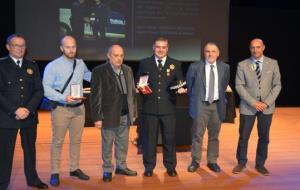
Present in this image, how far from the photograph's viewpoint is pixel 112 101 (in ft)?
14.5

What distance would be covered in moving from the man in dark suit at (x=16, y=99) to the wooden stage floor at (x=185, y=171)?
0.52m

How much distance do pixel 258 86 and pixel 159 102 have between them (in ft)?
3.81

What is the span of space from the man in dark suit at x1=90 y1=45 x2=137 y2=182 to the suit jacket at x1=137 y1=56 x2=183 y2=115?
0.19 m

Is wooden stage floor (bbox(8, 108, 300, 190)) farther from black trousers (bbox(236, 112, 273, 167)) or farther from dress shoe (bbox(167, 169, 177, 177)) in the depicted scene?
black trousers (bbox(236, 112, 273, 167))

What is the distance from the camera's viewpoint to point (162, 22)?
30.2 ft

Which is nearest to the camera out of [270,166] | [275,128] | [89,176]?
[89,176]

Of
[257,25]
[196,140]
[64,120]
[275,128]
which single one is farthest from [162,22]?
[64,120]

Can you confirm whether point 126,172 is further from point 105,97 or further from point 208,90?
point 208,90

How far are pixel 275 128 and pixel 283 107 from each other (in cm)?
330

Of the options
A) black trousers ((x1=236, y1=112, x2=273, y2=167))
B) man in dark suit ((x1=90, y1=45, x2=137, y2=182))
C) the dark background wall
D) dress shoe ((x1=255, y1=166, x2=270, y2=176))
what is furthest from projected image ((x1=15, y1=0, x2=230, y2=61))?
dress shoe ((x1=255, y1=166, x2=270, y2=176))

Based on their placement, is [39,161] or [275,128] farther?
[275,128]

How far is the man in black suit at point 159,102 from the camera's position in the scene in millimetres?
4590

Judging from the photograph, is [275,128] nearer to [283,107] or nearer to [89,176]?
[283,107]

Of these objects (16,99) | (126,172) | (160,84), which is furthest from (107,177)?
(16,99)
